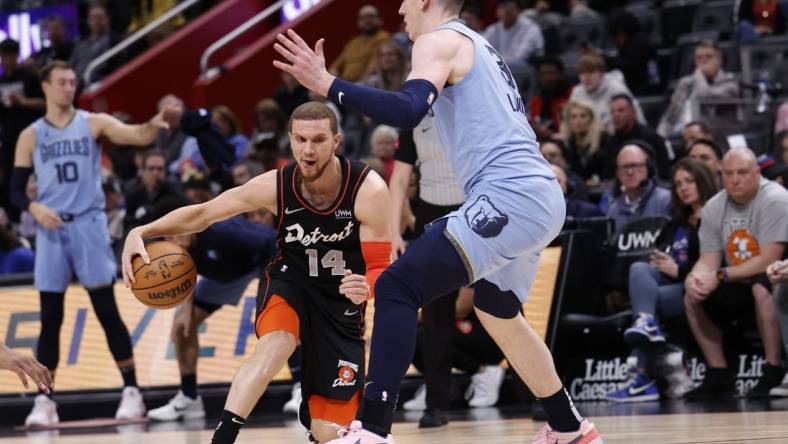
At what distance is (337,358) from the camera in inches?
235

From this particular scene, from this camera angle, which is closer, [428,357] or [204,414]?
[428,357]

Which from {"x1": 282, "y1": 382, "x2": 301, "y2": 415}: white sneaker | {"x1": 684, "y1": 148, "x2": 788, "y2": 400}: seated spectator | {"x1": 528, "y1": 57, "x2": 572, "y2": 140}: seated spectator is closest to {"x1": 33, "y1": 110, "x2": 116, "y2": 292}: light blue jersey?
{"x1": 282, "y1": 382, "x2": 301, "y2": 415}: white sneaker

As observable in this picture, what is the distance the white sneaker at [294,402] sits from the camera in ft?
29.0

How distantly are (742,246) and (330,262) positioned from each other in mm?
3352

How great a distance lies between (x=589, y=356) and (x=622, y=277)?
599 mm

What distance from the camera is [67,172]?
9.01 metres

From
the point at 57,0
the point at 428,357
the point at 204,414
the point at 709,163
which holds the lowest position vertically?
the point at 204,414

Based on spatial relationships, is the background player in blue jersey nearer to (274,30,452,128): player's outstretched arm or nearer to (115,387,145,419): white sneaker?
(115,387,145,419): white sneaker

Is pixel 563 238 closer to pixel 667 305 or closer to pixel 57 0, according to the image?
pixel 667 305

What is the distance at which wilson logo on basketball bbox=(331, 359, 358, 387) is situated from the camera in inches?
235

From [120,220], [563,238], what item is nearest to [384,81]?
[120,220]

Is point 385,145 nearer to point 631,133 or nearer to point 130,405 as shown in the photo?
point 631,133

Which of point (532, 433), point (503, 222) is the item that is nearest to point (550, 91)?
point (532, 433)

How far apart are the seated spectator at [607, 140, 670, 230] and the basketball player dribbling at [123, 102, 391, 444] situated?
3.56 m
